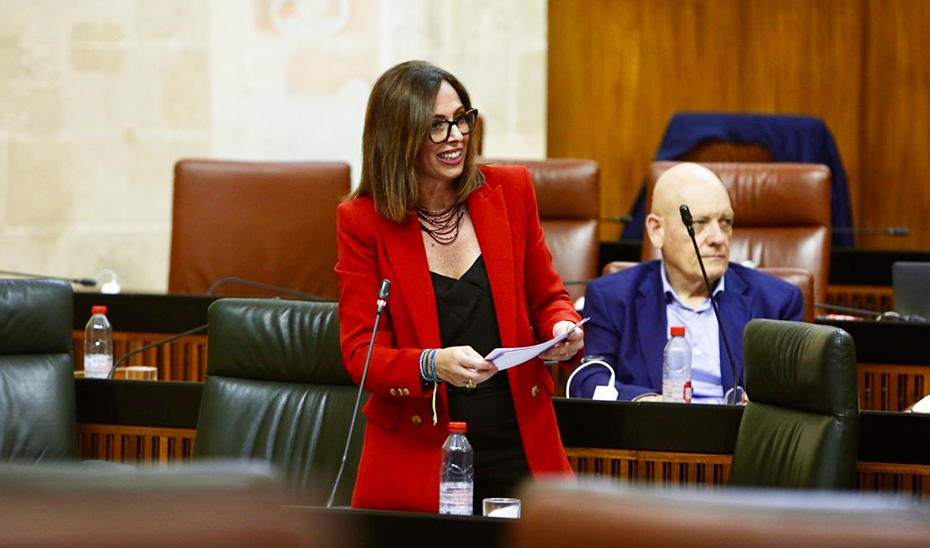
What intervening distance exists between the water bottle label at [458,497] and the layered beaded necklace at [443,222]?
17.4 inches

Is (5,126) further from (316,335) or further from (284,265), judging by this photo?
(316,335)

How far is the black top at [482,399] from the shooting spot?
243cm

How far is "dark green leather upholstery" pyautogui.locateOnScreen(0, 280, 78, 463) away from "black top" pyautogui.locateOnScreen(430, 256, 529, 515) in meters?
1.34

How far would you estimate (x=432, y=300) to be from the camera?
241 centimetres

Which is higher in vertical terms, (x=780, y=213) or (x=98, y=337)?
(x=780, y=213)

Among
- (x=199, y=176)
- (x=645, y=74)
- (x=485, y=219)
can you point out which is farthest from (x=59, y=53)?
(x=485, y=219)

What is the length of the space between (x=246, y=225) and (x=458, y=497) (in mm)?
2943

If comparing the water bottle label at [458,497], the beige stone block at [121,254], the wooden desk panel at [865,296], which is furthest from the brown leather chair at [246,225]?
the water bottle label at [458,497]

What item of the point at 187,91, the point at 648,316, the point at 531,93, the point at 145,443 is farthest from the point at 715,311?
the point at 531,93

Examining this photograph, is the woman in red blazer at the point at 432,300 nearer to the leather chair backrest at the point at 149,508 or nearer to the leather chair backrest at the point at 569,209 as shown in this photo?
the leather chair backrest at the point at 149,508

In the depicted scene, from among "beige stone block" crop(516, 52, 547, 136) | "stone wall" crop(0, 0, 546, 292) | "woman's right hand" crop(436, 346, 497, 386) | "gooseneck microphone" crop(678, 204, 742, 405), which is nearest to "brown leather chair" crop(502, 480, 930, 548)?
"woman's right hand" crop(436, 346, 497, 386)

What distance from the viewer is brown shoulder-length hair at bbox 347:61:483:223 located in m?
2.40

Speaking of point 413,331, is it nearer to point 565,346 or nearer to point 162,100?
point 565,346

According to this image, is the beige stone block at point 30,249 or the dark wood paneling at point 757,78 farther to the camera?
the dark wood paneling at point 757,78
